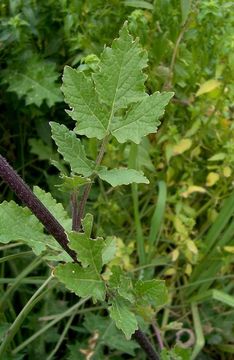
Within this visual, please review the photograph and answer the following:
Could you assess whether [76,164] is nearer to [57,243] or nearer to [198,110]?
[57,243]

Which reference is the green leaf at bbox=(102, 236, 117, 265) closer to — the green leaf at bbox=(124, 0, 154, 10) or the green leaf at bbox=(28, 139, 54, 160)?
the green leaf at bbox=(124, 0, 154, 10)

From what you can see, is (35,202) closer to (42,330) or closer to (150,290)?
(150,290)

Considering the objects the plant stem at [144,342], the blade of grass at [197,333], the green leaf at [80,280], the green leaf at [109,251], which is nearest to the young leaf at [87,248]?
the green leaf at [80,280]

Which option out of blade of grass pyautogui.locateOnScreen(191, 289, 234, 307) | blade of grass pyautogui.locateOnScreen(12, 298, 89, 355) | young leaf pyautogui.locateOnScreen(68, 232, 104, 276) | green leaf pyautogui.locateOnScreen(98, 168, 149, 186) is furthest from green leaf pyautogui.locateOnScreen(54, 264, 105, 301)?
blade of grass pyautogui.locateOnScreen(191, 289, 234, 307)

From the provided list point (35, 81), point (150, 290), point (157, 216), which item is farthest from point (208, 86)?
point (150, 290)

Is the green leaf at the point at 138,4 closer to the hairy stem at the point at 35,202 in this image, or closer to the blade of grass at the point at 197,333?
the hairy stem at the point at 35,202

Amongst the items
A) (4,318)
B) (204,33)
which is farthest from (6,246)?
(204,33)
